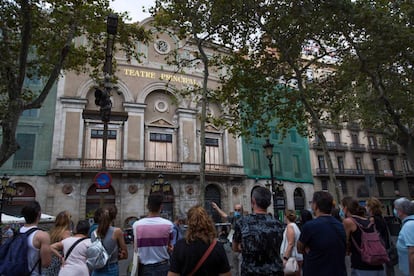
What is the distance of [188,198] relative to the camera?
22.5 metres

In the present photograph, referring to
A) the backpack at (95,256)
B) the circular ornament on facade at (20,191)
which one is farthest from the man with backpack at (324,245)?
the circular ornament on facade at (20,191)

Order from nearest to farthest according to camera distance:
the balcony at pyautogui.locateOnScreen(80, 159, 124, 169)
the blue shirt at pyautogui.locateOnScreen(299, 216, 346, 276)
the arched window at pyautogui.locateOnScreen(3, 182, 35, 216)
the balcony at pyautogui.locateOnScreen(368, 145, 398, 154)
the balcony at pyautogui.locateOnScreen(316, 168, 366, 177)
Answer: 1. the blue shirt at pyautogui.locateOnScreen(299, 216, 346, 276)
2. the arched window at pyautogui.locateOnScreen(3, 182, 35, 216)
3. the balcony at pyautogui.locateOnScreen(80, 159, 124, 169)
4. the balcony at pyautogui.locateOnScreen(316, 168, 366, 177)
5. the balcony at pyautogui.locateOnScreen(368, 145, 398, 154)

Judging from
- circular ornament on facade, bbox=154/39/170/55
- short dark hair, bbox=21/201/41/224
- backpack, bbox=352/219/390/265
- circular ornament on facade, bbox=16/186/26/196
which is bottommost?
backpack, bbox=352/219/390/265

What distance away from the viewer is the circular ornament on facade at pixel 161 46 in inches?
992

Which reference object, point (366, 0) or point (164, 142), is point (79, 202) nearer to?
point (164, 142)

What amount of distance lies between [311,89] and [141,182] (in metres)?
13.7

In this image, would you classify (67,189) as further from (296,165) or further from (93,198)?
(296,165)

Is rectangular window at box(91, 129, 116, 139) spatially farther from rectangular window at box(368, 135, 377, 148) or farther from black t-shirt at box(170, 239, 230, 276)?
rectangular window at box(368, 135, 377, 148)

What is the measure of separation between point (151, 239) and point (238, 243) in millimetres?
1128

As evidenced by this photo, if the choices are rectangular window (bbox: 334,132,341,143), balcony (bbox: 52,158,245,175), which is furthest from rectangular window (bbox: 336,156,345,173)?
balcony (bbox: 52,158,245,175)

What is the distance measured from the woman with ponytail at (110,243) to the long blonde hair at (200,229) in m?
1.92

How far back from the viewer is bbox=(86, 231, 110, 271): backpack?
364 centimetres

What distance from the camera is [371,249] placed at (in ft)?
11.9

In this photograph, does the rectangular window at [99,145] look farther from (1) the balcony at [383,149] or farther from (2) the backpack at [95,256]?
(1) the balcony at [383,149]
